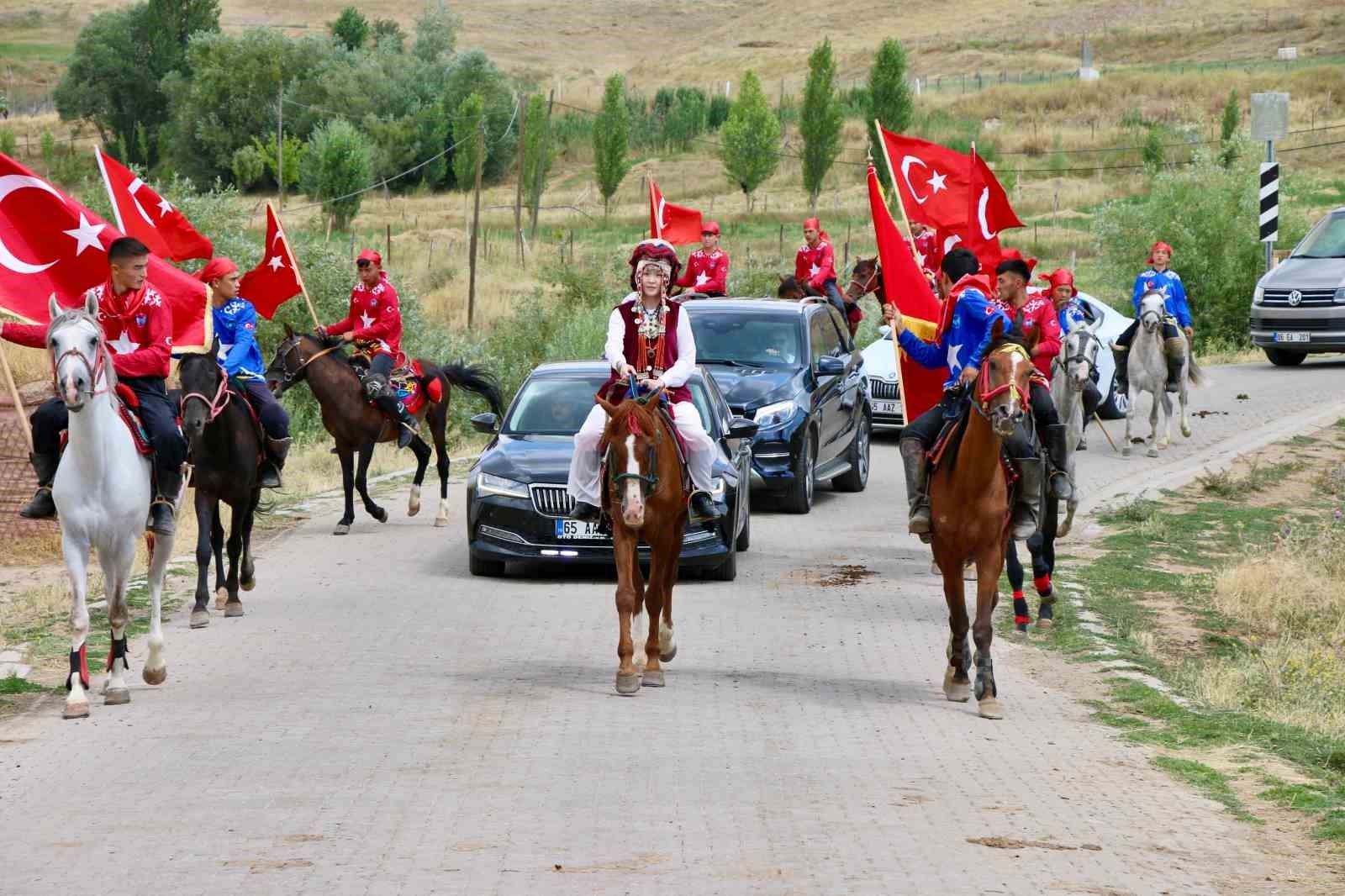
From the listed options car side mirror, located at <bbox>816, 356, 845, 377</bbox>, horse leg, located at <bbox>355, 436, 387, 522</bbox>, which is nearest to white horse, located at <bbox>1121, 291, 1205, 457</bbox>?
car side mirror, located at <bbox>816, 356, 845, 377</bbox>

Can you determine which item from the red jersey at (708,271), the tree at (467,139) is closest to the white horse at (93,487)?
the red jersey at (708,271)

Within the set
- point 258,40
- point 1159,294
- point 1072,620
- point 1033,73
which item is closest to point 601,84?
point 1033,73

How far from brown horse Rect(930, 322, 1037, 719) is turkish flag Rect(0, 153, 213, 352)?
5.20 meters

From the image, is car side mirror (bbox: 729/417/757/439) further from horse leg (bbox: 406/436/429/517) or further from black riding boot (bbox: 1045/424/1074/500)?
horse leg (bbox: 406/436/429/517)

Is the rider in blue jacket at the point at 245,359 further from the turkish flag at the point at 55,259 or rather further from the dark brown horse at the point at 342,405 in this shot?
the dark brown horse at the point at 342,405

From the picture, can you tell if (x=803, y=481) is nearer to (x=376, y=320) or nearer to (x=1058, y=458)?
(x=376, y=320)

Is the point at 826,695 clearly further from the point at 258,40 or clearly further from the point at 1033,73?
the point at 1033,73

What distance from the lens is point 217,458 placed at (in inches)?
545

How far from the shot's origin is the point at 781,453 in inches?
752

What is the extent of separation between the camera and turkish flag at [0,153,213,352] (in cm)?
1264

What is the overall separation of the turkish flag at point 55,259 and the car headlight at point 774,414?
7.25m

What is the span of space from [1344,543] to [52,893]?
1356cm

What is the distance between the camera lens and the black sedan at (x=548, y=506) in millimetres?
14977

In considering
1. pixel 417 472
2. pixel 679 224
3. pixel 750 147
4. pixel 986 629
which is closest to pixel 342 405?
pixel 417 472
